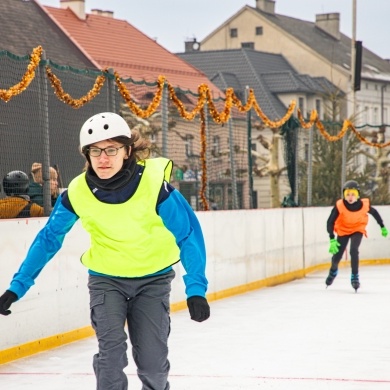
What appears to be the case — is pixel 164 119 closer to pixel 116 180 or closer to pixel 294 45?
pixel 116 180

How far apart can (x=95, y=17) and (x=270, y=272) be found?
46.6m

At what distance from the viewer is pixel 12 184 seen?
1153cm

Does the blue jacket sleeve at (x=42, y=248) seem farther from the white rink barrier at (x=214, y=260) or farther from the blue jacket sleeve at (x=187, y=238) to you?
the white rink barrier at (x=214, y=260)

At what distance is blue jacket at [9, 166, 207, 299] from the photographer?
21.4 ft

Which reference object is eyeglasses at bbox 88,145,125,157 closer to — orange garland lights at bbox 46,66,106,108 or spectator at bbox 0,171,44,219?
spectator at bbox 0,171,44,219

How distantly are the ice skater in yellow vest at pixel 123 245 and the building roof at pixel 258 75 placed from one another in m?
71.0

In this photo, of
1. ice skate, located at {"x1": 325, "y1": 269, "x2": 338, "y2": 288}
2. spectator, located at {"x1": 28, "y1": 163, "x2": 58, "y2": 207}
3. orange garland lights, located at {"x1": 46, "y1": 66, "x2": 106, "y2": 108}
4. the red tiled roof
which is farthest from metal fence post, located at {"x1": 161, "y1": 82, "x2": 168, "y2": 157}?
the red tiled roof

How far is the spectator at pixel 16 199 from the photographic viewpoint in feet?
37.4

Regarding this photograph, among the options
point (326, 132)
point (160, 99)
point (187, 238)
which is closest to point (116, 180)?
point (187, 238)

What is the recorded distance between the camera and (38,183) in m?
12.2

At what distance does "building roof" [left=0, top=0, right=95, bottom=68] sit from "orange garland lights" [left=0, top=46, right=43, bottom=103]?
100ft

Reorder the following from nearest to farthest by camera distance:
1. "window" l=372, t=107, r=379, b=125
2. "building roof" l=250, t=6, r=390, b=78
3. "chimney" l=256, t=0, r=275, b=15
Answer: "window" l=372, t=107, r=379, b=125, "building roof" l=250, t=6, r=390, b=78, "chimney" l=256, t=0, r=275, b=15

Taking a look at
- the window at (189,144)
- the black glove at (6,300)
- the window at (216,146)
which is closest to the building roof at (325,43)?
the window at (216,146)

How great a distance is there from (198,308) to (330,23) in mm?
92712
